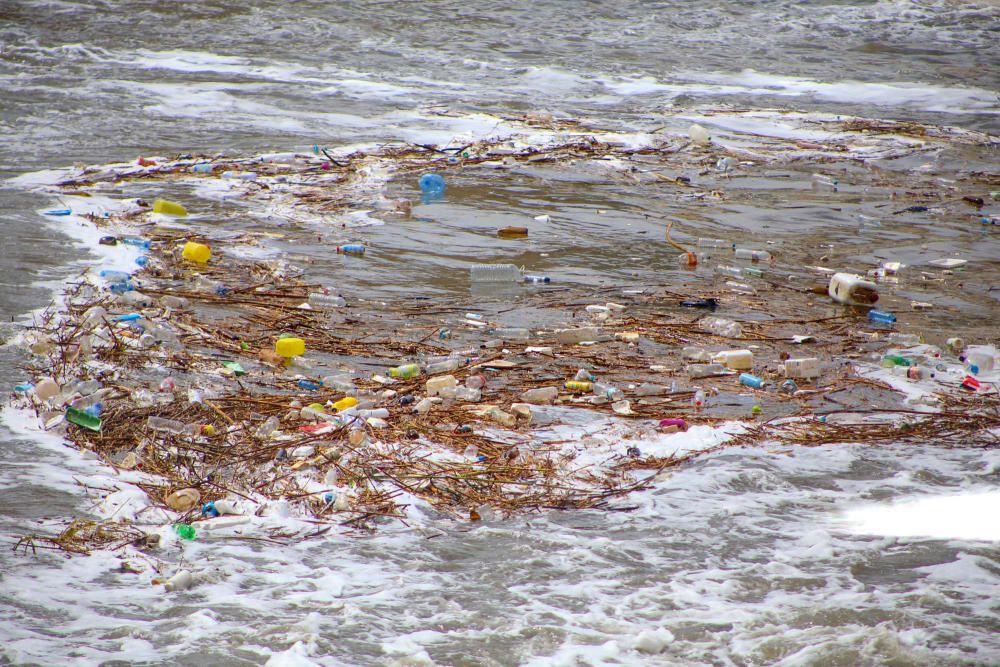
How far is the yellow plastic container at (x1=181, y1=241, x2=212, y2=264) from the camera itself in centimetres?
651

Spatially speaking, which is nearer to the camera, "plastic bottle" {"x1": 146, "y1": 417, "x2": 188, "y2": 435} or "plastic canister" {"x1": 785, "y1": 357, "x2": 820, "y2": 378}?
"plastic bottle" {"x1": 146, "y1": 417, "x2": 188, "y2": 435}

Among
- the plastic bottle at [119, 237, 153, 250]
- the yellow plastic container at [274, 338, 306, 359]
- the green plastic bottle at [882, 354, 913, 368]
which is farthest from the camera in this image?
the plastic bottle at [119, 237, 153, 250]

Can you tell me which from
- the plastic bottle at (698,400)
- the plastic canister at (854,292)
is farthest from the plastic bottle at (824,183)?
the plastic bottle at (698,400)

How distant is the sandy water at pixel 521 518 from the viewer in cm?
287

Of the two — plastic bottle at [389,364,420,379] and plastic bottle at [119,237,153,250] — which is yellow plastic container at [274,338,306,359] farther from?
plastic bottle at [119,237,153,250]

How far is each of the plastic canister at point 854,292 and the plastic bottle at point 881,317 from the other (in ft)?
0.82

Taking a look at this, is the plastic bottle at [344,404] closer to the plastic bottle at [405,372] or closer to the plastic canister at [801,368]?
the plastic bottle at [405,372]

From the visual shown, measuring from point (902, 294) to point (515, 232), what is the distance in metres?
2.98

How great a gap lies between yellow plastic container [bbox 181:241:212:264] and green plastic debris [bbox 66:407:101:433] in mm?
2678

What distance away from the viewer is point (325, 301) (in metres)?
5.94

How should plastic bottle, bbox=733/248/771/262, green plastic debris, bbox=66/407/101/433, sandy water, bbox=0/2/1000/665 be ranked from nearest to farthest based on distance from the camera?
sandy water, bbox=0/2/1000/665, green plastic debris, bbox=66/407/101/433, plastic bottle, bbox=733/248/771/262

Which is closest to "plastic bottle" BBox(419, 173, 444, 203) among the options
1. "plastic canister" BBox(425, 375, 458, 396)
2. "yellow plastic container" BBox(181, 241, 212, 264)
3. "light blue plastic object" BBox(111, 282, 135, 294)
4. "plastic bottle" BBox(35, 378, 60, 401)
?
"yellow plastic container" BBox(181, 241, 212, 264)

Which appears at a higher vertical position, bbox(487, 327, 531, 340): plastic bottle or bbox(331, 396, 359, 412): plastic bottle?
bbox(487, 327, 531, 340): plastic bottle

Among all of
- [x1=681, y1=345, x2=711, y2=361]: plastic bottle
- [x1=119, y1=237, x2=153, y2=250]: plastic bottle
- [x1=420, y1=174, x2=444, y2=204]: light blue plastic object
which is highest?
[x1=420, y1=174, x2=444, y2=204]: light blue plastic object
